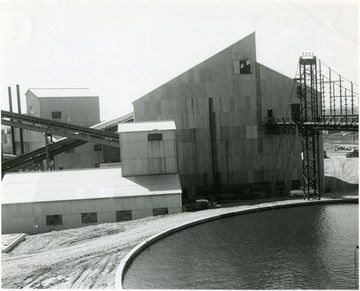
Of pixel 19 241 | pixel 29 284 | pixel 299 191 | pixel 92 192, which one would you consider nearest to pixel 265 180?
pixel 299 191

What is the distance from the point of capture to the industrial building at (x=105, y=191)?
2934 centimetres

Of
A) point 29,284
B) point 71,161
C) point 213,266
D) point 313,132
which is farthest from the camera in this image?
point 71,161

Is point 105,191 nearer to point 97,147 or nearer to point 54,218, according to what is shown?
point 54,218

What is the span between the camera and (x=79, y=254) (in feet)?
73.8

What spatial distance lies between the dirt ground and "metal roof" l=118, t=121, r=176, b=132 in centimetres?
786

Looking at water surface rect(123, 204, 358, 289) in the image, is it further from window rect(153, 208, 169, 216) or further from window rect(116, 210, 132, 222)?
window rect(116, 210, 132, 222)

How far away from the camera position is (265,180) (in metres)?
39.2

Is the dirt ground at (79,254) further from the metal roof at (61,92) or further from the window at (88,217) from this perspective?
the metal roof at (61,92)

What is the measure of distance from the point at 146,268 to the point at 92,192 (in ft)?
36.9

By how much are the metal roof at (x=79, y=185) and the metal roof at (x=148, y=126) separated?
11.5ft

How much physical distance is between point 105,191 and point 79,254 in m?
8.41

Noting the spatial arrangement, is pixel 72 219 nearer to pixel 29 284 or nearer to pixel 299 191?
pixel 29 284

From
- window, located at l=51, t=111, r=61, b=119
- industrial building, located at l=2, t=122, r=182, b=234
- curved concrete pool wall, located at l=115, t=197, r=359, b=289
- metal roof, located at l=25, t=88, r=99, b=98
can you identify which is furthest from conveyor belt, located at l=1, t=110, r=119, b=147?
curved concrete pool wall, located at l=115, t=197, r=359, b=289

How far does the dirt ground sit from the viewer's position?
747 inches
